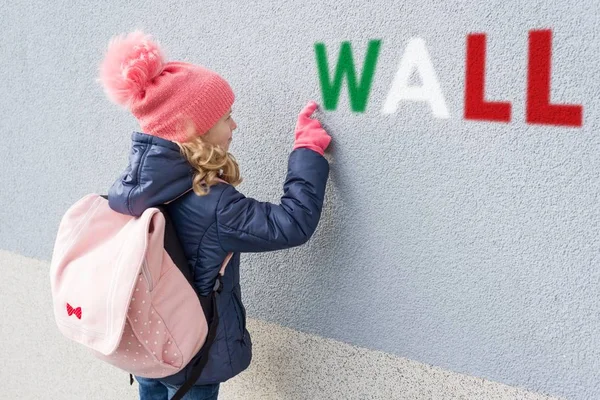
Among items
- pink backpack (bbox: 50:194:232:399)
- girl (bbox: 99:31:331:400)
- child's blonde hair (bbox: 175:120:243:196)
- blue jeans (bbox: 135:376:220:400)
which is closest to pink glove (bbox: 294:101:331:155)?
girl (bbox: 99:31:331:400)

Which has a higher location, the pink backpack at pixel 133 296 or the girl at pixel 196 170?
the girl at pixel 196 170

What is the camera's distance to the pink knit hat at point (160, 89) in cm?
176

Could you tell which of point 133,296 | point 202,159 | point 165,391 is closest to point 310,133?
point 202,159

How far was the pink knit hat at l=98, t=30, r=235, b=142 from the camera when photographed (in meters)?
1.76

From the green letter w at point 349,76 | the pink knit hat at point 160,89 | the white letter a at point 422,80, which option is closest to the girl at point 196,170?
the pink knit hat at point 160,89

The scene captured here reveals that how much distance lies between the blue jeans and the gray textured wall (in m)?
0.29

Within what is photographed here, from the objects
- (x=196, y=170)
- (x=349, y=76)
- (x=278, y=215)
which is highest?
(x=349, y=76)

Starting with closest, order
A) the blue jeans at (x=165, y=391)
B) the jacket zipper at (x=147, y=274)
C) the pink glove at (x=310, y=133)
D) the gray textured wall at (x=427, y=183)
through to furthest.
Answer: the gray textured wall at (x=427, y=183), the jacket zipper at (x=147, y=274), the pink glove at (x=310, y=133), the blue jeans at (x=165, y=391)

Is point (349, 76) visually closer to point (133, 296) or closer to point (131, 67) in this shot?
point (131, 67)

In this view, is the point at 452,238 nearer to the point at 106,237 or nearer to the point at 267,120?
the point at 267,120

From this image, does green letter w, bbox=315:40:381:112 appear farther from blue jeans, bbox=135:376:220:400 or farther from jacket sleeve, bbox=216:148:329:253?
blue jeans, bbox=135:376:220:400

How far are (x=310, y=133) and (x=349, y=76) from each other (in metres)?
0.17

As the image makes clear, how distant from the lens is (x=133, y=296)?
67.6 inches

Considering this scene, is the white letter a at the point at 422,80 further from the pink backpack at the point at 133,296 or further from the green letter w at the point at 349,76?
the pink backpack at the point at 133,296
